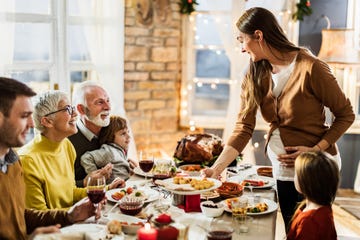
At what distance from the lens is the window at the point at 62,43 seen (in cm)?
426

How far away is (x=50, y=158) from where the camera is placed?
254 cm

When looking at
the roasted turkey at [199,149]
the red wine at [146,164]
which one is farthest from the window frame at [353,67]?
the red wine at [146,164]

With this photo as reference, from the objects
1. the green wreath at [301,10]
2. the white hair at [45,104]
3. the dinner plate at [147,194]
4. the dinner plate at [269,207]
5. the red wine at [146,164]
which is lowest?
the dinner plate at [269,207]

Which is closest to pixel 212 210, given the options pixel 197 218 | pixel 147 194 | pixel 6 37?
pixel 197 218

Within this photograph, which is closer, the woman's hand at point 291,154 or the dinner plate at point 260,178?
the woman's hand at point 291,154

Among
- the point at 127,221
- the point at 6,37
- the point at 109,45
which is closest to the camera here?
the point at 127,221

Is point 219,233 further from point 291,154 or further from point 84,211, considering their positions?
point 291,154

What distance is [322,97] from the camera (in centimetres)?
262

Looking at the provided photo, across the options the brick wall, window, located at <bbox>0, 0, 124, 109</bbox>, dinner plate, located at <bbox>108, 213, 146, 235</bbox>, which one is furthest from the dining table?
the brick wall

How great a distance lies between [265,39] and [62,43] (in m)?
2.35

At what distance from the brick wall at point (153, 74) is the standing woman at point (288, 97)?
237 centimetres

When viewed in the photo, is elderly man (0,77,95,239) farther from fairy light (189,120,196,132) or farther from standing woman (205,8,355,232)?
fairy light (189,120,196,132)

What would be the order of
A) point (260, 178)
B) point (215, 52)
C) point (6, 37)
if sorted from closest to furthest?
1. point (260, 178)
2. point (6, 37)
3. point (215, 52)

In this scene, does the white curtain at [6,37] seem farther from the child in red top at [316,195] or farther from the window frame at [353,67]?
the window frame at [353,67]
